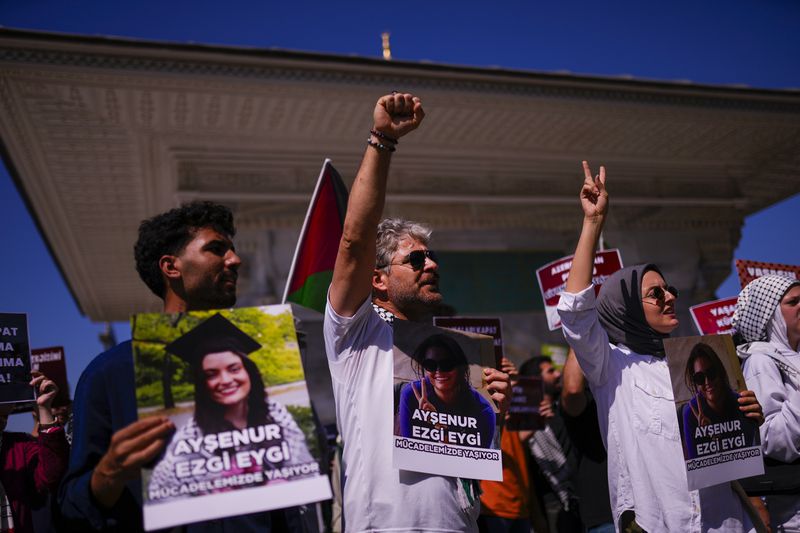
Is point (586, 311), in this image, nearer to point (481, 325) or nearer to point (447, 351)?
point (447, 351)

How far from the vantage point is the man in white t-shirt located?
182 cm

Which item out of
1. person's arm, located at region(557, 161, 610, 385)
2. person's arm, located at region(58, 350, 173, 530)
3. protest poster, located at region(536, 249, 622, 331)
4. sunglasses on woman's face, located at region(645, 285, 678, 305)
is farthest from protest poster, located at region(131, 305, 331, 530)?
protest poster, located at region(536, 249, 622, 331)

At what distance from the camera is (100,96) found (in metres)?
7.17

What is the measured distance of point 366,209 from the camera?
5.90ft

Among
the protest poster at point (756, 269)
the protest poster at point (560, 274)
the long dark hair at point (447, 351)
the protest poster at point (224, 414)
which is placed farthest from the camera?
the protest poster at point (560, 274)

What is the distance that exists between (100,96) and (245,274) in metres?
2.85

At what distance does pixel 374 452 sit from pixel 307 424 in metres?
0.51

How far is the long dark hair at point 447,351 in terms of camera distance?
77.4 inches

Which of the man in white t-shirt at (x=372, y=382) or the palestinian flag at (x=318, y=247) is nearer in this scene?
the man in white t-shirt at (x=372, y=382)

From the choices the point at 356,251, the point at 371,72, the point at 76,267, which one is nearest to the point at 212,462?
the point at 356,251

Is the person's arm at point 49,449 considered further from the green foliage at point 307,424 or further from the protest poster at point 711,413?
the protest poster at point 711,413

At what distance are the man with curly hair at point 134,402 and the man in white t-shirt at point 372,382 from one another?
280mm

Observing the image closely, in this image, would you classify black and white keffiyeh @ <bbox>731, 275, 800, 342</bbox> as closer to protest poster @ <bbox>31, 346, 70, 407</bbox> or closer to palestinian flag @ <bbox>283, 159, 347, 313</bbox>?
palestinian flag @ <bbox>283, 159, 347, 313</bbox>

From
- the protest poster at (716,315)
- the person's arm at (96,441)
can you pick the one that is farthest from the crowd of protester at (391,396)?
the protest poster at (716,315)
